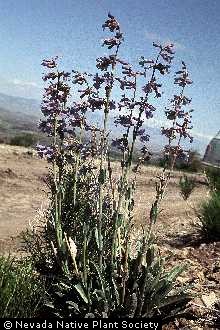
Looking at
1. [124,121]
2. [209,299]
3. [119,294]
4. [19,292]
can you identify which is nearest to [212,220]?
[209,299]

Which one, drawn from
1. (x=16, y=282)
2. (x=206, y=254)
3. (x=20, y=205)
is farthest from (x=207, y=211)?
(x=20, y=205)

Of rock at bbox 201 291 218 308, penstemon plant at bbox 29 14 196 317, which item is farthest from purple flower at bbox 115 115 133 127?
rock at bbox 201 291 218 308

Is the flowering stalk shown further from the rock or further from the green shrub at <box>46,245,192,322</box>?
the rock

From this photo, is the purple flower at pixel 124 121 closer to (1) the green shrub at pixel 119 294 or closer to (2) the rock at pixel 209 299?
(1) the green shrub at pixel 119 294

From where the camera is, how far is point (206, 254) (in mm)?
6941

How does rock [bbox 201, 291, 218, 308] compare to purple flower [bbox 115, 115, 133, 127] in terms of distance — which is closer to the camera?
purple flower [bbox 115, 115, 133, 127]

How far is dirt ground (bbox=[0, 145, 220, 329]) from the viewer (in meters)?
5.16

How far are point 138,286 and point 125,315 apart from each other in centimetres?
32

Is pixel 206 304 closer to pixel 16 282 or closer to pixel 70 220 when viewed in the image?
pixel 70 220

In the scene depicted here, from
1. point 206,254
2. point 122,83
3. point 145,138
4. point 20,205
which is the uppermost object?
point 122,83

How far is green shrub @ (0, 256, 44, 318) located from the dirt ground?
123cm

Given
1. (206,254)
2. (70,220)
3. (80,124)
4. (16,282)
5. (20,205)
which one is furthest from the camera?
(20,205)

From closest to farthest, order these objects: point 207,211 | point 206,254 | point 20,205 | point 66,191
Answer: point 66,191
point 206,254
point 207,211
point 20,205

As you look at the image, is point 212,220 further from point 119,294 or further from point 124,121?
point 124,121
